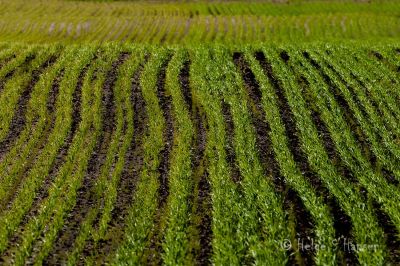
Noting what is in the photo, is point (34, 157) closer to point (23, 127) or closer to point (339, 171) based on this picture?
point (23, 127)

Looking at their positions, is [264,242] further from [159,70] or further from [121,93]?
[159,70]

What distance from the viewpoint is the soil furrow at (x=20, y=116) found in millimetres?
19141

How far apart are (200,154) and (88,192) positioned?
5.06 m

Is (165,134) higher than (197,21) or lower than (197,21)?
higher

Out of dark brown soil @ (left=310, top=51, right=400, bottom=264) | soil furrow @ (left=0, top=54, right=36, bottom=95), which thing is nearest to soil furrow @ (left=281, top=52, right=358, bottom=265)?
dark brown soil @ (left=310, top=51, right=400, bottom=264)

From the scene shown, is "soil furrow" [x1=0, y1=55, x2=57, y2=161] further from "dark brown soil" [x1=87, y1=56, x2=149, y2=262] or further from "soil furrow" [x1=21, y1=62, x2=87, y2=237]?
"dark brown soil" [x1=87, y1=56, x2=149, y2=262]

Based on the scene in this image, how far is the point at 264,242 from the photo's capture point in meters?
12.8

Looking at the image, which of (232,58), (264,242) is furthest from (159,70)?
(264,242)

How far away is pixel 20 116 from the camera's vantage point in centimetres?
2145

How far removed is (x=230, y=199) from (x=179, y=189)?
2.04 metres

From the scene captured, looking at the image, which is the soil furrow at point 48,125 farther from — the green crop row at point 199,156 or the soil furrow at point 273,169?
the soil furrow at point 273,169

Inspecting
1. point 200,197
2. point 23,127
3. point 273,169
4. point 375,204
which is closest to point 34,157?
point 23,127

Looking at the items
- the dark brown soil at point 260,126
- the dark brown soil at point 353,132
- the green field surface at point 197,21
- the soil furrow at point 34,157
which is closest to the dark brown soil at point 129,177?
the soil furrow at point 34,157

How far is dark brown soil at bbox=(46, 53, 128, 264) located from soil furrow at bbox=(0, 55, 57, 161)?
4115 mm
